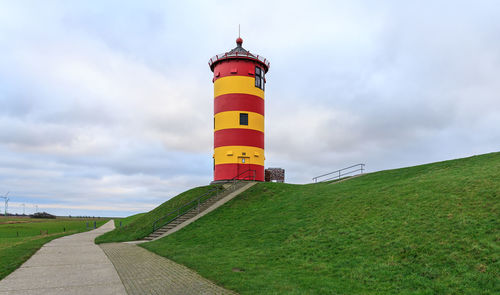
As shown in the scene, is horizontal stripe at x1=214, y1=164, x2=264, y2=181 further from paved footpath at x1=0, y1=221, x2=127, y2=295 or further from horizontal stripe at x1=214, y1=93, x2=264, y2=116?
paved footpath at x1=0, y1=221, x2=127, y2=295

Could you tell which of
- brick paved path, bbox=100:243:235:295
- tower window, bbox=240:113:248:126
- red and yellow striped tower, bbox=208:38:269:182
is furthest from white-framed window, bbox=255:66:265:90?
brick paved path, bbox=100:243:235:295

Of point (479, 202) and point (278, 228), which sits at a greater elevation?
point (479, 202)

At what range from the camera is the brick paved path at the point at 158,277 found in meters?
8.11

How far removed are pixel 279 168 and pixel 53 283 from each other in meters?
26.3

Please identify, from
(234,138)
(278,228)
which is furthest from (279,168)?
(278,228)

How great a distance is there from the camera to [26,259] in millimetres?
13414

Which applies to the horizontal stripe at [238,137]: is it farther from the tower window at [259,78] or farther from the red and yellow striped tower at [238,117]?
the tower window at [259,78]

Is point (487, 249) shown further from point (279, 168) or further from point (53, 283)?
point (279, 168)

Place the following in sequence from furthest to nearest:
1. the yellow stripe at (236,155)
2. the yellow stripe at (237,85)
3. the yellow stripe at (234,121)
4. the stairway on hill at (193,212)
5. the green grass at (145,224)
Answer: the yellow stripe at (237,85), the yellow stripe at (234,121), the yellow stripe at (236,155), the green grass at (145,224), the stairway on hill at (193,212)

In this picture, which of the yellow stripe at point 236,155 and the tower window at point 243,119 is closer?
the yellow stripe at point 236,155

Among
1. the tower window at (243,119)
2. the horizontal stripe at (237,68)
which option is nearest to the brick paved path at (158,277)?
the tower window at (243,119)

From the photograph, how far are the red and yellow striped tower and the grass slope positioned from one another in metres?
9.48

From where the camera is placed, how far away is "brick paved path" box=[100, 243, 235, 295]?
26.6 ft

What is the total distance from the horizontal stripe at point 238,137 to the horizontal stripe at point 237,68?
5404mm
